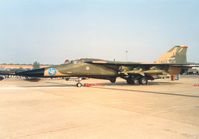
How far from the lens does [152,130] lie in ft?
16.9

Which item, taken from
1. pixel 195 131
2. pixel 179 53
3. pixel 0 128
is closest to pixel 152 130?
pixel 195 131

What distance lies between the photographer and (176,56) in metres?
25.2

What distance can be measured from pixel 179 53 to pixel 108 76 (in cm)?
904

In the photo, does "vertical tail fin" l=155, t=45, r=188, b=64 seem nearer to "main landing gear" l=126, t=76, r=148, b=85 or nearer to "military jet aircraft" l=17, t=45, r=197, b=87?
"military jet aircraft" l=17, t=45, r=197, b=87

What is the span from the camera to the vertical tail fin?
25078mm

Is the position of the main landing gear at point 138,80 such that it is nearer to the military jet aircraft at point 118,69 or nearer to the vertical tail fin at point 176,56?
the military jet aircraft at point 118,69

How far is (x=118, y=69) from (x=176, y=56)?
7.49 m

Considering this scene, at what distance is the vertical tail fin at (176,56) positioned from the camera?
987 inches

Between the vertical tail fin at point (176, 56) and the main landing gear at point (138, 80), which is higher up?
the vertical tail fin at point (176, 56)

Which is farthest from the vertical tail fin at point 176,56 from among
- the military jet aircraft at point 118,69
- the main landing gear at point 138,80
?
the main landing gear at point 138,80

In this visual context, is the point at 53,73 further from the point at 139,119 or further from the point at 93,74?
the point at 139,119

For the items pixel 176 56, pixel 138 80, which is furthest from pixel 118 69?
pixel 176 56

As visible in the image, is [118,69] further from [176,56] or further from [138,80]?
[176,56]

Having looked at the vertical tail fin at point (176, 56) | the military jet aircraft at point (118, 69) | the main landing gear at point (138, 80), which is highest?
the vertical tail fin at point (176, 56)
